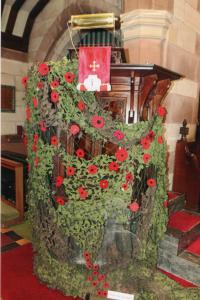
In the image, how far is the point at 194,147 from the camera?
4.14 metres

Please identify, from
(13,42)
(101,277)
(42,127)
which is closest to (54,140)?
(42,127)

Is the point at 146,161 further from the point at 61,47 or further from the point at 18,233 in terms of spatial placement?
the point at 61,47

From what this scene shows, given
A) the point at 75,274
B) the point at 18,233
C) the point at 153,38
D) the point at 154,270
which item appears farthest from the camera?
the point at 18,233

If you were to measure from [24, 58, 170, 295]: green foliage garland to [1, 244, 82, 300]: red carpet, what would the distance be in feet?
0.31

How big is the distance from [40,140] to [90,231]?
90cm

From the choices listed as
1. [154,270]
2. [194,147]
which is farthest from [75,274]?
[194,147]

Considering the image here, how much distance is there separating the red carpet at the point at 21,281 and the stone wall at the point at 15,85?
10.9 ft

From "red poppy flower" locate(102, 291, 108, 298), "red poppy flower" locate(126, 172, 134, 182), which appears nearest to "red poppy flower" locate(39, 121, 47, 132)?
"red poppy flower" locate(126, 172, 134, 182)

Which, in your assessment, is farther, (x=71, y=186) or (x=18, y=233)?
(x=18, y=233)

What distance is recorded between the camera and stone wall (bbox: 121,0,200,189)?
326cm

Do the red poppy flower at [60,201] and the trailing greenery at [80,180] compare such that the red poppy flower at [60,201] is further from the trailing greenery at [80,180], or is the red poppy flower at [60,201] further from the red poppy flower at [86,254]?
the red poppy flower at [86,254]

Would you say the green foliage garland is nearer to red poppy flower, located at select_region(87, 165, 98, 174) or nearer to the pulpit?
red poppy flower, located at select_region(87, 165, 98, 174)

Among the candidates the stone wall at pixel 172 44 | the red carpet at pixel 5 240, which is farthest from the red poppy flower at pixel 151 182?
the red carpet at pixel 5 240

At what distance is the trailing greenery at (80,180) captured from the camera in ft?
7.41
